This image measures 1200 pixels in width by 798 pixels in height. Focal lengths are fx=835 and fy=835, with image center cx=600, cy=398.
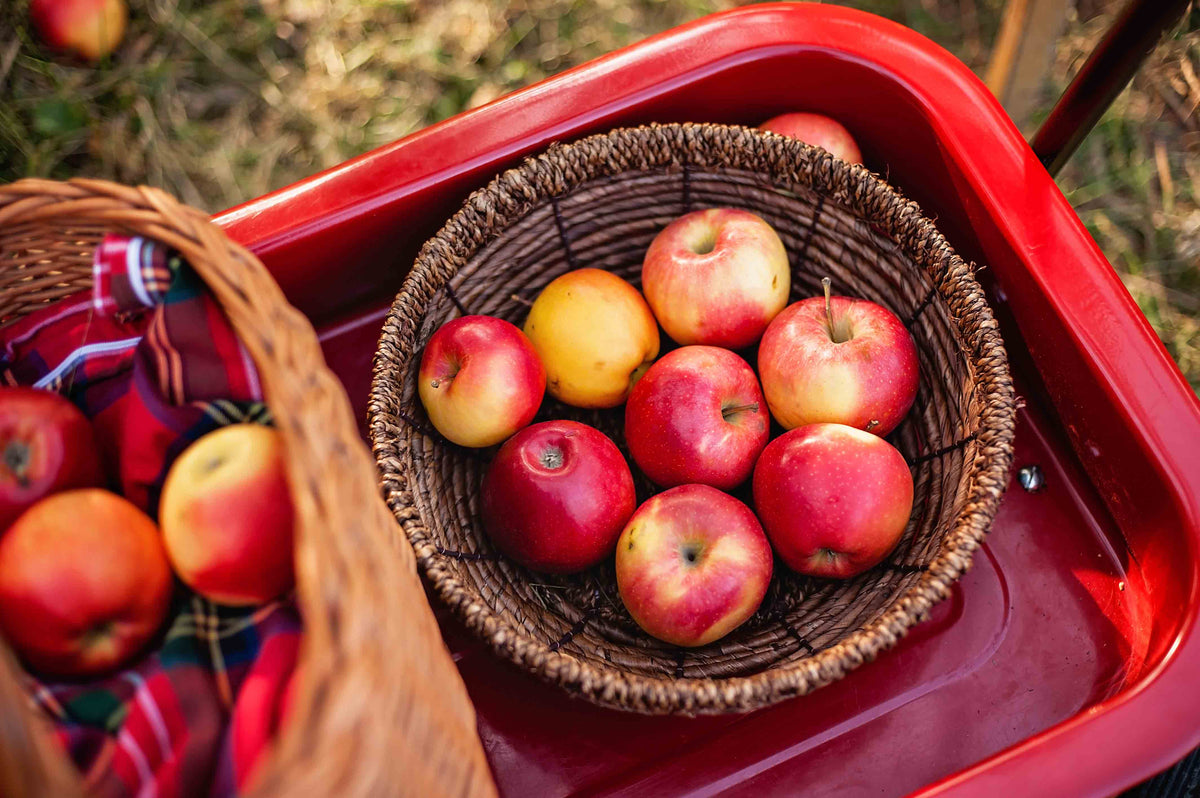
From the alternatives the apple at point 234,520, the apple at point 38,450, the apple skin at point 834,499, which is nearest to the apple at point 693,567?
the apple skin at point 834,499

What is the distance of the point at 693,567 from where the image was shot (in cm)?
82

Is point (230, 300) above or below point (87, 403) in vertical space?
above

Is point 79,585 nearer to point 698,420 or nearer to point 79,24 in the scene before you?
point 698,420

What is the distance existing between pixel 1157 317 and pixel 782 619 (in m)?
1.08

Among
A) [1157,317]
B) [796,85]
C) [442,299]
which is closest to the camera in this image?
[442,299]

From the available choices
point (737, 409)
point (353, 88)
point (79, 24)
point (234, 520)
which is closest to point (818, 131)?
point (737, 409)

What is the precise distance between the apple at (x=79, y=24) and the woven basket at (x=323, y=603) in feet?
4.35

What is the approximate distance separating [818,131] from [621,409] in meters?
0.44

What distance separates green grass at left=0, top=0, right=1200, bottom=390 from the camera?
5.35 feet

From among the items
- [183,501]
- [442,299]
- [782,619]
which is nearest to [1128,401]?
[782,619]

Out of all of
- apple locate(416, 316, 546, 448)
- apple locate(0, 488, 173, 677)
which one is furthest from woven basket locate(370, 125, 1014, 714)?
apple locate(0, 488, 173, 677)

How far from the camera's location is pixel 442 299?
3.19ft

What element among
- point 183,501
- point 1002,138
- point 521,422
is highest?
point 1002,138

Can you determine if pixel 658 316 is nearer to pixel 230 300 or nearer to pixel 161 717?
pixel 230 300
